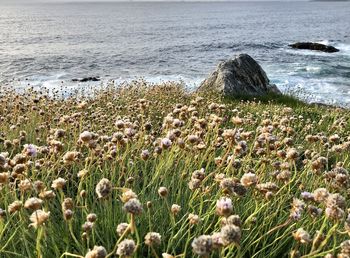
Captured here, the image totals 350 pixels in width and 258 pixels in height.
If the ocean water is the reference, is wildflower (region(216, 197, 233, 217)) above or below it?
above

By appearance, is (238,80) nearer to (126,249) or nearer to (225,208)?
(225,208)

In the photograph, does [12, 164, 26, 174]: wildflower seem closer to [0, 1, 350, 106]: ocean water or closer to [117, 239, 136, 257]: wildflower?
[117, 239, 136, 257]: wildflower

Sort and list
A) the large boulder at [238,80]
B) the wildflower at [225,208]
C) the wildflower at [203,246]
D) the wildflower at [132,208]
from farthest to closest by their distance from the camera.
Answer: the large boulder at [238,80]
the wildflower at [225,208]
the wildflower at [132,208]
the wildflower at [203,246]

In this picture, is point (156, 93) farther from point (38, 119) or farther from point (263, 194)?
point (263, 194)

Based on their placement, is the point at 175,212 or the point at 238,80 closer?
the point at 175,212

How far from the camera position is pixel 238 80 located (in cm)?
1662

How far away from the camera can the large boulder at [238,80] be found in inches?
629

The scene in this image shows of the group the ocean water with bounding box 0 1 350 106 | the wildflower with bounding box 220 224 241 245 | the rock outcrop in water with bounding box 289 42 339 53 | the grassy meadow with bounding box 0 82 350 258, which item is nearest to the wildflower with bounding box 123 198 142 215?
the grassy meadow with bounding box 0 82 350 258

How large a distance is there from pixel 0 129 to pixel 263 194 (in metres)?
4.77

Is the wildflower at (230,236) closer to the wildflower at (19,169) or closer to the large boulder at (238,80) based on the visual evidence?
the wildflower at (19,169)

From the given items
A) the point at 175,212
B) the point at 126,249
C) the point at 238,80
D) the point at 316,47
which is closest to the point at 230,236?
the point at 126,249

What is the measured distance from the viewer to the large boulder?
629 inches

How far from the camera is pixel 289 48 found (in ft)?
159

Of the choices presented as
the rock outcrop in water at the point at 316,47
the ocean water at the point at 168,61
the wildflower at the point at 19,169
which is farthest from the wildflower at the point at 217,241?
the rock outcrop in water at the point at 316,47
